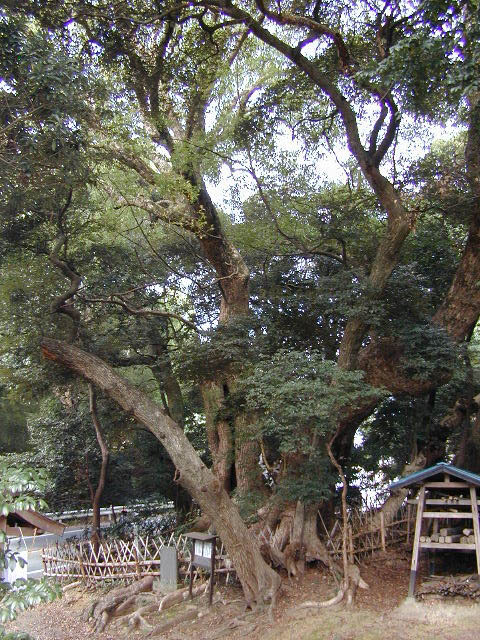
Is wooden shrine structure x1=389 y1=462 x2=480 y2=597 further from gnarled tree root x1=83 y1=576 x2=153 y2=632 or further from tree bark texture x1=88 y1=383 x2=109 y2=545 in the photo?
tree bark texture x1=88 y1=383 x2=109 y2=545

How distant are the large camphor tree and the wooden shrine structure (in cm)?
143

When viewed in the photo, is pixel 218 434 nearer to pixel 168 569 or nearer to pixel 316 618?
pixel 168 569

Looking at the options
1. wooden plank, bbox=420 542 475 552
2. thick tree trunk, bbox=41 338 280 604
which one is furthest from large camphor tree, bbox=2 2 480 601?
wooden plank, bbox=420 542 475 552

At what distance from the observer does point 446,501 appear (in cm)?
842

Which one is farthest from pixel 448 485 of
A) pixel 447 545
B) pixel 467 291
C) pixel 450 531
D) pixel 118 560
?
pixel 118 560

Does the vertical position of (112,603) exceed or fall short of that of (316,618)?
it falls short

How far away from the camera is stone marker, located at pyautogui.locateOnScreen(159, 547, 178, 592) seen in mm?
9773

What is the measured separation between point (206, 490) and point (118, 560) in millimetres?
3592

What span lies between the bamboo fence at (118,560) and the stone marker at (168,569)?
0.22 metres

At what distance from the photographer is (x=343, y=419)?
32.2 feet

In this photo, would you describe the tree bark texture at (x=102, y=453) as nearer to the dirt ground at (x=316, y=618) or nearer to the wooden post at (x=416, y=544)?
→ the dirt ground at (x=316, y=618)

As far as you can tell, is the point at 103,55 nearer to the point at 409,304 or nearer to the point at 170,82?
the point at 170,82

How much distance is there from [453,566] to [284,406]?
183 inches

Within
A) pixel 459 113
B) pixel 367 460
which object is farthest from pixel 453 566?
pixel 459 113
